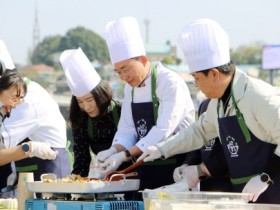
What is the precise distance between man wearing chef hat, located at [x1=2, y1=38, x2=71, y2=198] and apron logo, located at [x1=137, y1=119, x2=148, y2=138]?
21.7 inches

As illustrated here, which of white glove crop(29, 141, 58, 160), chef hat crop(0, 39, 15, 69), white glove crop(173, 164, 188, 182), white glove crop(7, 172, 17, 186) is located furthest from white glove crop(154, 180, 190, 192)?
chef hat crop(0, 39, 15, 69)

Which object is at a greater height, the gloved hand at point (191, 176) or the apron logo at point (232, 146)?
the apron logo at point (232, 146)

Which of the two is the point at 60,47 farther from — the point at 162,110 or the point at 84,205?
the point at 84,205

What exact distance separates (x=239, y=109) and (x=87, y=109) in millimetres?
1140

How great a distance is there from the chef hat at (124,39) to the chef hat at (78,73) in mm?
210

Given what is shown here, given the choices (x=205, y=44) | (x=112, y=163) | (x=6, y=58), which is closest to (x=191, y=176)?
(x=112, y=163)

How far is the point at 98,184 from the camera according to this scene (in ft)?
14.1

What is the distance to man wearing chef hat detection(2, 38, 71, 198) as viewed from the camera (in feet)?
17.5

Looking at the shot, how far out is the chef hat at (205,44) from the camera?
13.8 ft

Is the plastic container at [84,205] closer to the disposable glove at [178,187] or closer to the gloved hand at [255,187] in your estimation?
the disposable glove at [178,187]

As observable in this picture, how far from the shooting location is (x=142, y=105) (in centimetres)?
498

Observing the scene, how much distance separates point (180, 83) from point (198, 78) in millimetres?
662

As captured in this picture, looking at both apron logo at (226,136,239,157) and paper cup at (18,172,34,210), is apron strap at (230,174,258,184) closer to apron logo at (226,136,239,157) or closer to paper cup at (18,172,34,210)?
apron logo at (226,136,239,157)

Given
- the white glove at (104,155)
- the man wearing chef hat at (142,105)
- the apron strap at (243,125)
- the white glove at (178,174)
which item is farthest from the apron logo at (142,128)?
the apron strap at (243,125)
